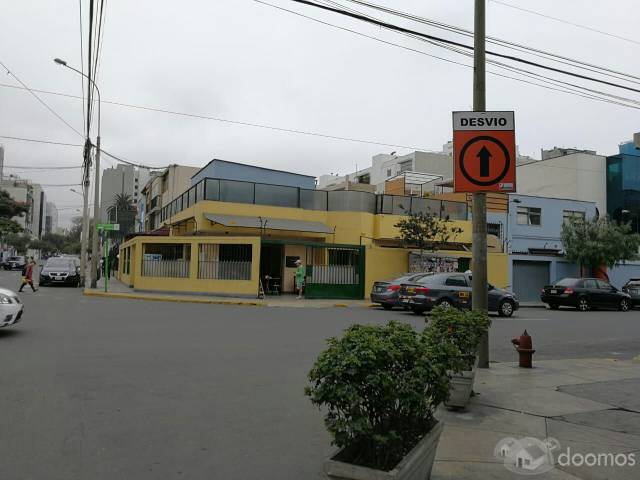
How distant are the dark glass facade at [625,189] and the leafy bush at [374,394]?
40.5 meters

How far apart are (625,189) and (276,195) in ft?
89.3

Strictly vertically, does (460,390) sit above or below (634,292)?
below

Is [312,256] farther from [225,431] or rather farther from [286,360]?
[225,431]

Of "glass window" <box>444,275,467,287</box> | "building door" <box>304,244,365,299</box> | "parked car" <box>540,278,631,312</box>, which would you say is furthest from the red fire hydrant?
"parked car" <box>540,278,631,312</box>

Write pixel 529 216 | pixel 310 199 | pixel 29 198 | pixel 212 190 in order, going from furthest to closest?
pixel 29 198 → pixel 529 216 → pixel 310 199 → pixel 212 190

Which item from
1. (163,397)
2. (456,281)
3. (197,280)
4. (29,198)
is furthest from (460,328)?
(29,198)

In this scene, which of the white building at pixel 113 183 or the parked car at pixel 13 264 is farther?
the white building at pixel 113 183

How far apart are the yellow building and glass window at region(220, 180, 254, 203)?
0.05m

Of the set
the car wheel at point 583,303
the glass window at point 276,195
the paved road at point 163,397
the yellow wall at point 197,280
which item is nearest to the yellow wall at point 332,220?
the glass window at point 276,195

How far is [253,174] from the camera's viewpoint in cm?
2944

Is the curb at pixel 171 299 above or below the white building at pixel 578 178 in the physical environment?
below

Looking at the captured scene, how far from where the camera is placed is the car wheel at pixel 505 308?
64.3 feet

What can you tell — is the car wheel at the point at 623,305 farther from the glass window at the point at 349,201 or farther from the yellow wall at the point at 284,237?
the glass window at the point at 349,201

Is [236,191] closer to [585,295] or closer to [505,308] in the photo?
[505,308]
